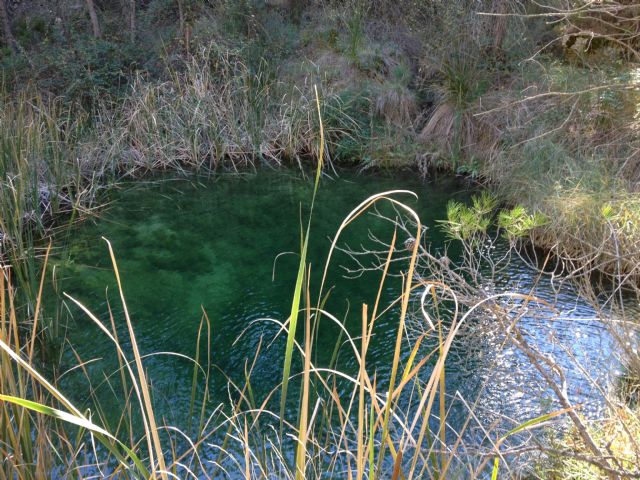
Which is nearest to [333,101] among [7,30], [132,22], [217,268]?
[217,268]

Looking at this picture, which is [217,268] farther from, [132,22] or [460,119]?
[132,22]

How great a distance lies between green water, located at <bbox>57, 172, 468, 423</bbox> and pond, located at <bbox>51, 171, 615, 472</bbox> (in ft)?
0.03

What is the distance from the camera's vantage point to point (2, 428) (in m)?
1.51

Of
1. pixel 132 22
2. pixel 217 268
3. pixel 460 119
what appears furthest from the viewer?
pixel 132 22

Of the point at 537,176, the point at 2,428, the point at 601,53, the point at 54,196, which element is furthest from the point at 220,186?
the point at 2,428

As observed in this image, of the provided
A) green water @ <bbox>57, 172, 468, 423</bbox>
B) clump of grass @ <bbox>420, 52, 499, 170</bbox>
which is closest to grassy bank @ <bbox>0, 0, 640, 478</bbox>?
clump of grass @ <bbox>420, 52, 499, 170</bbox>

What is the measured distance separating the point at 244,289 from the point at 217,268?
44 cm

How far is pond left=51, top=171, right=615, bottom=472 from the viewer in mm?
2867

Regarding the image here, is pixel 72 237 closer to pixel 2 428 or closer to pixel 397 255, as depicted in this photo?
pixel 397 255

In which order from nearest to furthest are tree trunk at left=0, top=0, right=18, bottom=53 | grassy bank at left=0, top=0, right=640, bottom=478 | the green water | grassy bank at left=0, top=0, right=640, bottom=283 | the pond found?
the pond, the green water, grassy bank at left=0, top=0, right=640, bottom=478, grassy bank at left=0, top=0, right=640, bottom=283, tree trunk at left=0, top=0, right=18, bottom=53

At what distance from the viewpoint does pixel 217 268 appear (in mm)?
4430

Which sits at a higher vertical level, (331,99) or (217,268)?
(331,99)

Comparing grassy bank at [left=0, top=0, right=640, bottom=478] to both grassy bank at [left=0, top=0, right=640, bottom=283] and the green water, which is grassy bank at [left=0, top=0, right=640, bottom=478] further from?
the green water

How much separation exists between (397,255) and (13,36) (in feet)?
24.2
